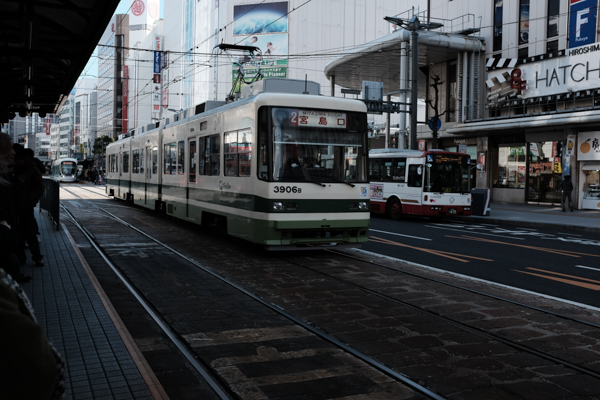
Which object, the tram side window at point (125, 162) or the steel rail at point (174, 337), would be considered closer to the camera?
the steel rail at point (174, 337)

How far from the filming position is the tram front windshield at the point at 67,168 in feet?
205

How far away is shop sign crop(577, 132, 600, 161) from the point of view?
24.9m

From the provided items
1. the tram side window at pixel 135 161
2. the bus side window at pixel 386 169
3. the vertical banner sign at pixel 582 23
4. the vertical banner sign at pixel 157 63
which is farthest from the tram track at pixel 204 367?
the vertical banner sign at pixel 157 63

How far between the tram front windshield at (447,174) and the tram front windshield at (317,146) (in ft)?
33.3

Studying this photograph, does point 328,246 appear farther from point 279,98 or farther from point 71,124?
point 71,124

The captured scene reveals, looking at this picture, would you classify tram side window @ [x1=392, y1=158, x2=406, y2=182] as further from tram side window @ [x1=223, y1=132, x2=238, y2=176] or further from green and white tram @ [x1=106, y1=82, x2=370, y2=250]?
tram side window @ [x1=223, y1=132, x2=238, y2=176]

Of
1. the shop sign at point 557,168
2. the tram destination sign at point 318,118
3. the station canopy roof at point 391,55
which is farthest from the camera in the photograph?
the station canopy roof at point 391,55

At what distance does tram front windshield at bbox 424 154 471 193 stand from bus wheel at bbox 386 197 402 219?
1.37 m

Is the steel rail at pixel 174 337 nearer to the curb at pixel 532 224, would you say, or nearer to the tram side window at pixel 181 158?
the tram side window at pixel 181 158

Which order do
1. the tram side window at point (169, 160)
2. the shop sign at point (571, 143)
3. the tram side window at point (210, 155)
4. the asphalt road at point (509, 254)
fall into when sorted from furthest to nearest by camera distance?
the shop sign at point (571, 143)
the tram side window at point (169, 160)
the tram side window at point (210, 155)
the asphalt road at point (509, 254)

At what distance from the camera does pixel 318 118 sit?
10141 millimetres

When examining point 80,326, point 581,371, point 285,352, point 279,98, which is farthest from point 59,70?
point 581,371

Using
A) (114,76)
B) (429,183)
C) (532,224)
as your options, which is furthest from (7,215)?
(114,76)

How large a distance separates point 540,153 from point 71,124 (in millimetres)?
147716
